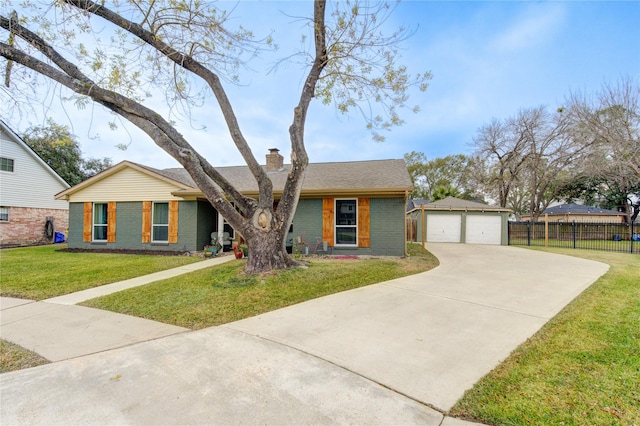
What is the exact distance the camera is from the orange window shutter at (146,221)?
11.4 metres

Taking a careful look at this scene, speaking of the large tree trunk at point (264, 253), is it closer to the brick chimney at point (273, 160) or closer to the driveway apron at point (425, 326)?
the driveway apron at point (425, 326)

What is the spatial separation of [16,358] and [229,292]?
2807 mm

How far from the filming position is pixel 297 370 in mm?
2717

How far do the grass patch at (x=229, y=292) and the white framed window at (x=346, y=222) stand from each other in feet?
8.71

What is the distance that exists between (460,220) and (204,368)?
16.9 metres

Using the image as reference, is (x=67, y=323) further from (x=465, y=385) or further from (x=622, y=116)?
(x=622, y=116)

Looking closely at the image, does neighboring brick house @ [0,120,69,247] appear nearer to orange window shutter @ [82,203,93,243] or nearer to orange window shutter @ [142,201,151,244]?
orange window shutter @ [82,203,93,243]

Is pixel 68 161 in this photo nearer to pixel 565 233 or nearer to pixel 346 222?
pixel 346 222

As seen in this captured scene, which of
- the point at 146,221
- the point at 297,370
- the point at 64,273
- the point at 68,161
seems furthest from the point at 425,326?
the point at 68,161

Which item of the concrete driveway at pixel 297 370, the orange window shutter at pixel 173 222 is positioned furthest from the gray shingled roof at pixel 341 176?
the concrete driveway at pixel 297 370

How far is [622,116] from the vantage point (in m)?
15.2

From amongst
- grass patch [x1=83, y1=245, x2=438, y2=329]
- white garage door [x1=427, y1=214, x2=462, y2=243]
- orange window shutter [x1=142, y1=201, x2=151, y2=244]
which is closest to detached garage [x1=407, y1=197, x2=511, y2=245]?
white garage door [x1=427, y1=214, x2=462, y2=243]

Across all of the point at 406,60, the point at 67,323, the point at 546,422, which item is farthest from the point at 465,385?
the point at 406,60

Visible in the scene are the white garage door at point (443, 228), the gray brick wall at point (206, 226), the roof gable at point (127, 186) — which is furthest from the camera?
the white garage door at point (443, 228)
